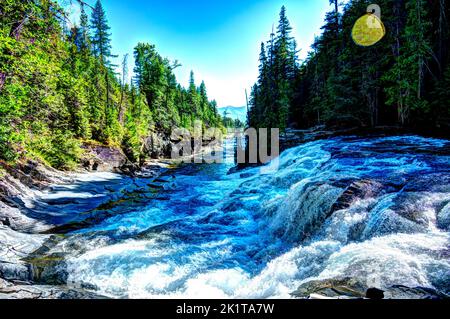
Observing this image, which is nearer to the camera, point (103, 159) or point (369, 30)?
point (369, 30)

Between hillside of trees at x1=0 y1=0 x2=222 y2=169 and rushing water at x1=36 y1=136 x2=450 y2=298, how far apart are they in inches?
201

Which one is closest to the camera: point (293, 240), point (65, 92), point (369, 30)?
point (293, 240)

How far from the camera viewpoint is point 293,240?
8.12 metres

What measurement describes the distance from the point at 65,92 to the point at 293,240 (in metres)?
22.8

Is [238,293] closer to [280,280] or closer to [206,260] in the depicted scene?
[280,280]

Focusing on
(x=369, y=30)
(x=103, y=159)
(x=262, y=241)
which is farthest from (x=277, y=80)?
(x=262, y=241)

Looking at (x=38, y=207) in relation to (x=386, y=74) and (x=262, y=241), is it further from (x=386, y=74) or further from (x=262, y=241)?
(x=386, y=74)

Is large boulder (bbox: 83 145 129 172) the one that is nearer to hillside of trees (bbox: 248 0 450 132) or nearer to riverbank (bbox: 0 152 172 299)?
riverbank (bbox: 0 152 172 299)

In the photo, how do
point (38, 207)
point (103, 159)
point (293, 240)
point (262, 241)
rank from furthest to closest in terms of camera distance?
point (103, 159), point (38, 207), point (262, 241), point (293, 240)

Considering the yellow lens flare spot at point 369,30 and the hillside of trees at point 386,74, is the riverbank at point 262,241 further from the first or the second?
the yellow lens flare spot at point 369,30
